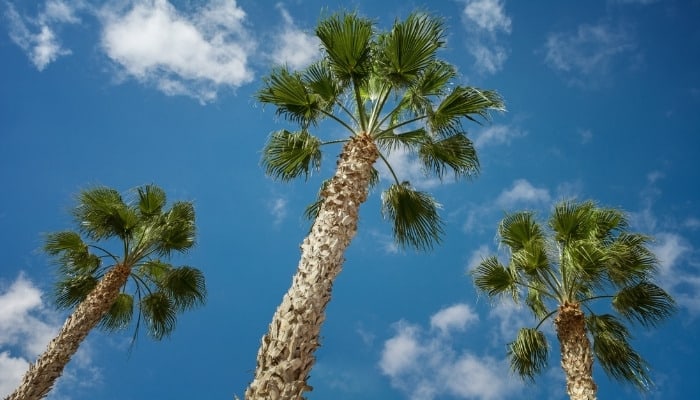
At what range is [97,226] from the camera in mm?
10938

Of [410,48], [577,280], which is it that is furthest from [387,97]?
[577,280]

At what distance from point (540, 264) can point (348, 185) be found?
4.99 meters

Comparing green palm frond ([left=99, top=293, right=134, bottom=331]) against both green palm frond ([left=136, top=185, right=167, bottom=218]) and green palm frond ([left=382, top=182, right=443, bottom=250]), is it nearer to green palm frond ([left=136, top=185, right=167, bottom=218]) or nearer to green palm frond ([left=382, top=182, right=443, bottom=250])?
green palm frond ([left=136, top=185, right=167, bottom=218])

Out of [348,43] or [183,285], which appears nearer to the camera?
[348,43]

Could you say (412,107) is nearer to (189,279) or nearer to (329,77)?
(329,77)

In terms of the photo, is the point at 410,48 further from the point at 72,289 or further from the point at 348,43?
the point at 72,289

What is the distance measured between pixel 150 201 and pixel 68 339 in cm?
360

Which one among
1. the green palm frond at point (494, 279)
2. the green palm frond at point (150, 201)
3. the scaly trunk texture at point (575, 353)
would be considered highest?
the green palm frond at point (150, 201)

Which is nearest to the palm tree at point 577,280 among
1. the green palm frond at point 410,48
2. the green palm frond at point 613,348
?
the green palm frond at point 613,348

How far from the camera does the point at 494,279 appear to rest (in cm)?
994

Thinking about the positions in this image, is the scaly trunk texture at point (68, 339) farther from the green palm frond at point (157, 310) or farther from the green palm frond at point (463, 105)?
the green palm frond at point (463, 105)

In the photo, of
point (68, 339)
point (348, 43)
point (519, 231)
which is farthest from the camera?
point (519, 231)

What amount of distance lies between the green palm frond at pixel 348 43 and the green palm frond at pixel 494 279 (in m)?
4.84

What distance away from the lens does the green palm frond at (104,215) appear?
35.2ft
